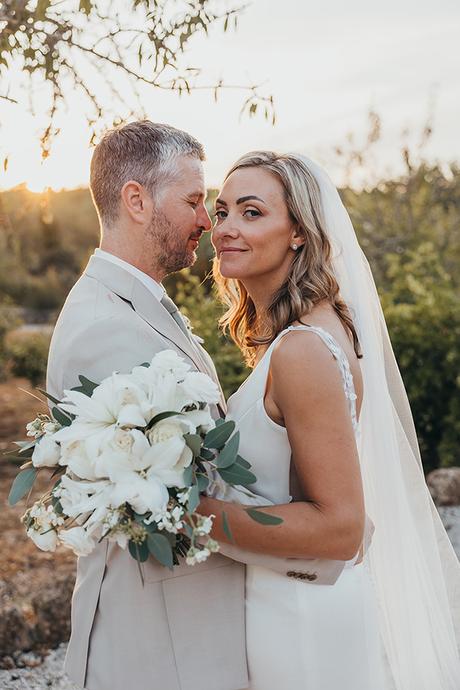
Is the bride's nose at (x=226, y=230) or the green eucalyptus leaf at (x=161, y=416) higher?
the bride's nose at (x=226, y=230)

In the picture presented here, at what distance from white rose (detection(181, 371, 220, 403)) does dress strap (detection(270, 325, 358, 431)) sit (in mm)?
452

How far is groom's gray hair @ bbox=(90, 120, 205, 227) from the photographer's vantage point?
9.11ft

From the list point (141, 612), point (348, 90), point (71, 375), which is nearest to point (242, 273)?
point (71, 375)

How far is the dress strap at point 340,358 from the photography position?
239 cm

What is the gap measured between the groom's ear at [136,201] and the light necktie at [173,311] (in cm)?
27

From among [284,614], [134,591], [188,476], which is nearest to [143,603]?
[134,591]

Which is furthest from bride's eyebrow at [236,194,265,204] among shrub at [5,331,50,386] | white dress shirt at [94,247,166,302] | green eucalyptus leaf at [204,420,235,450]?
shrub at [5,331,50,386]

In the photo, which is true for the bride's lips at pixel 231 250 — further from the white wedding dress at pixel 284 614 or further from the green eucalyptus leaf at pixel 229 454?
the green eucalyptus leaf at pixel 229 454

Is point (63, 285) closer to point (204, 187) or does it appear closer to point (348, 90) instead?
point (348, 90)

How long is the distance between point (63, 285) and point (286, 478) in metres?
25.2

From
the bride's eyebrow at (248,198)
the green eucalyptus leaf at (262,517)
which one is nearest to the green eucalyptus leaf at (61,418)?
the green eucalyptus leaf at (262,517)

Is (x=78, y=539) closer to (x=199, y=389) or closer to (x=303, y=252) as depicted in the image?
(x=199, y=389)

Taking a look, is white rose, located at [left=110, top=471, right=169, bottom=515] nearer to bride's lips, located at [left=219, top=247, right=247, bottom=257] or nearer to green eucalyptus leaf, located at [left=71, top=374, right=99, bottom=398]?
green eucalyptus leaf, located at [left=71, top=374, right=99, bottom=398]

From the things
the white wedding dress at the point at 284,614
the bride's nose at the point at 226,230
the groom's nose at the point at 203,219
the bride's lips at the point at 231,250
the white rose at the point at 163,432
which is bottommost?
the white wedding dress at the point at 284,614
